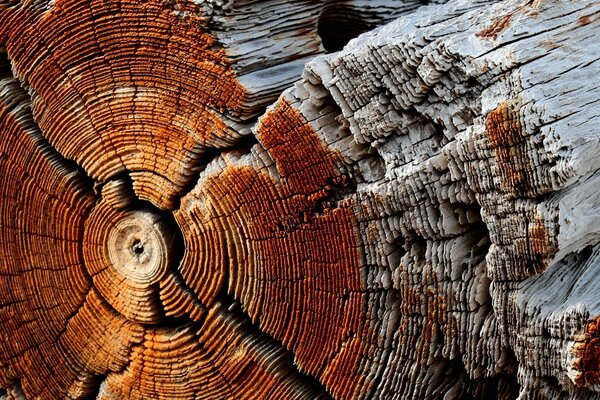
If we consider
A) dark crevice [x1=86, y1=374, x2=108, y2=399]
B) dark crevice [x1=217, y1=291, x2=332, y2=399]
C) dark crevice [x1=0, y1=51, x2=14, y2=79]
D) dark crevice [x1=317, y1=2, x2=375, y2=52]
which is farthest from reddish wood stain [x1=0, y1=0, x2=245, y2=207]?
dark crevice [x1=86, y1=374, x2=108, y2=399]

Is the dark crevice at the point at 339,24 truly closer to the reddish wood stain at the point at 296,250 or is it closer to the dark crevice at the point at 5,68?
the reddish wood stain at the point at 296,250

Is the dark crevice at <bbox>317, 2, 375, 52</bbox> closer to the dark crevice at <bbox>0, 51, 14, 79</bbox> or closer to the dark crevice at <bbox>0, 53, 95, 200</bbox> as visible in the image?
the dark crevice at <bbox>0, 53, 95, 200</bbox>

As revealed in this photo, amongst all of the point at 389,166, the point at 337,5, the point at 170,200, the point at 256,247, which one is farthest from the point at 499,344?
the point at 337,5

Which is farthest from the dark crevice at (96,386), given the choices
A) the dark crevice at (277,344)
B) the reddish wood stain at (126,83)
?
the reddish wood stain at (126,83)

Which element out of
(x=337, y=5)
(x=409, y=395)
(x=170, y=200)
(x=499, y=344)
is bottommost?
(x=409, y=395)

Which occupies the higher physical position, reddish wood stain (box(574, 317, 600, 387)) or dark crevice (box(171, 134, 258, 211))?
dark crevice (box(171, 134, 258, 211))

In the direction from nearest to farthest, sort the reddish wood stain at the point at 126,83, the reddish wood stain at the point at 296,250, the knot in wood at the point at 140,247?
the reddish wood stain at the point at 296,250
the reddish wood stain at the point at 126,83
the knot in wood at the point at 140,247

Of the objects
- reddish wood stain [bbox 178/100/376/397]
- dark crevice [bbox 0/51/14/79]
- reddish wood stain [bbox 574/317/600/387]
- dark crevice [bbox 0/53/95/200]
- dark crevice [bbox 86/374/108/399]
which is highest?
dark crevice [bbox 0/51/14/79]

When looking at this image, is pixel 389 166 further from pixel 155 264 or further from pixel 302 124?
pixel 155 264
